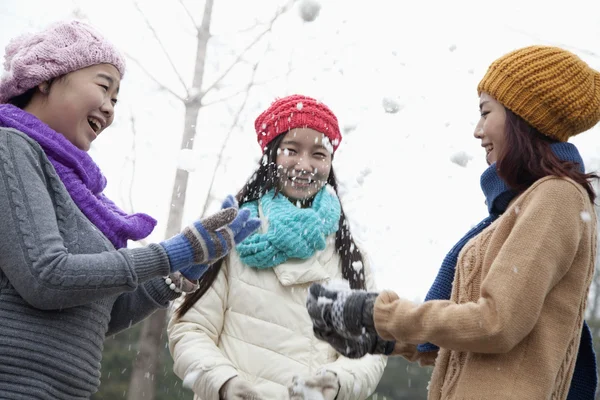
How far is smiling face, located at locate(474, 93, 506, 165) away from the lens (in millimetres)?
2238

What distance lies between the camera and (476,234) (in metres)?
2.30

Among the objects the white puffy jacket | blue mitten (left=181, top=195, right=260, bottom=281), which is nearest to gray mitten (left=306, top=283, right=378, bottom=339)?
blue mitten (left=181, top=195, right=260, bottom=281)

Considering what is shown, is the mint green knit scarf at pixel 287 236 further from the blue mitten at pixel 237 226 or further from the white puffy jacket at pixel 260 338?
the blue mitten at pixel 237 226

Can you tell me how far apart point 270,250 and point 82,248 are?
1.11 m

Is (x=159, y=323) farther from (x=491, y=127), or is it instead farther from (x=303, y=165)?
(x=491, y=127)

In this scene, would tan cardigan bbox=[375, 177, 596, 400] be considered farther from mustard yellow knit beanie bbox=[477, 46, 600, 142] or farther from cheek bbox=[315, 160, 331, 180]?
cheek bbox=[315, 160, 331, 180]

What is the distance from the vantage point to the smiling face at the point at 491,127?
2.24 meters

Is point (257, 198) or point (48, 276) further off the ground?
point (257, 198)

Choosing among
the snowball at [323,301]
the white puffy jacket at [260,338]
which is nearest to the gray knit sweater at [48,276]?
the snowball at [323,301]

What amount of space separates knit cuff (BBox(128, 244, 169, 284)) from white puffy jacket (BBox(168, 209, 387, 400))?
0.84m

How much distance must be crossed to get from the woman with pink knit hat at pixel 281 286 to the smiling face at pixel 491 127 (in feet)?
3.57

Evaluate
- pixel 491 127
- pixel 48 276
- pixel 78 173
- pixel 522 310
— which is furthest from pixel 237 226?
pixel 522 310

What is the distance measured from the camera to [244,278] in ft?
10.5

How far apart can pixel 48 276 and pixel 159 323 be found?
4.27m
